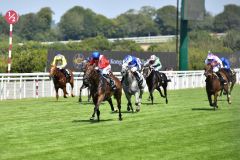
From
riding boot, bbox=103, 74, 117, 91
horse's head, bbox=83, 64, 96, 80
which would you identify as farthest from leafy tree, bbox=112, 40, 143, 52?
horse's head, bbox=83, 64, 96, 80

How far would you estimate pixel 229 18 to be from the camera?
416cm

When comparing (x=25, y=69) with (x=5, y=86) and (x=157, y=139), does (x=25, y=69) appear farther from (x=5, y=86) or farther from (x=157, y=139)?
(x=157, y=139)

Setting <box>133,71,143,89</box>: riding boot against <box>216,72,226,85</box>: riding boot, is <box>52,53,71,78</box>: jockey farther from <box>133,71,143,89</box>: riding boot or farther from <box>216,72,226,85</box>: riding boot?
<box>216,72,226,85</box>: riding boot

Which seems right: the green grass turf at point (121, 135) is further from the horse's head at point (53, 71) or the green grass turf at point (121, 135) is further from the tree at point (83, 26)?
the tree at point (83, 26)

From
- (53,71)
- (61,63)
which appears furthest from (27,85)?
(53,71)

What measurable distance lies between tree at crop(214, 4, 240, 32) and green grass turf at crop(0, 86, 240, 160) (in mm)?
648

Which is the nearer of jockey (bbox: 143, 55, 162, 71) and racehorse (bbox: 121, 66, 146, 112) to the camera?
racehorse (bbox: 121, 66, 146, 112)

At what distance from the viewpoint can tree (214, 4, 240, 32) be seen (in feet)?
11.9

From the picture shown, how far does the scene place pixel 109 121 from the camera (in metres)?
14.1

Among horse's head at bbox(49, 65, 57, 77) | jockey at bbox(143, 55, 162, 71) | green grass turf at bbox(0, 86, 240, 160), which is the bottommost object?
green grass turf at bbox(0, 86, 240, 160)

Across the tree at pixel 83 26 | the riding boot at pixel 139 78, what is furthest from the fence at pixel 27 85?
the tree at pixel 83 26

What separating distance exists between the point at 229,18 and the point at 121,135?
7.28 m

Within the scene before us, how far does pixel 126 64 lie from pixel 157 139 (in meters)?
6.79

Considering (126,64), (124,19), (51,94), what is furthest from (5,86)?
(124,19)
